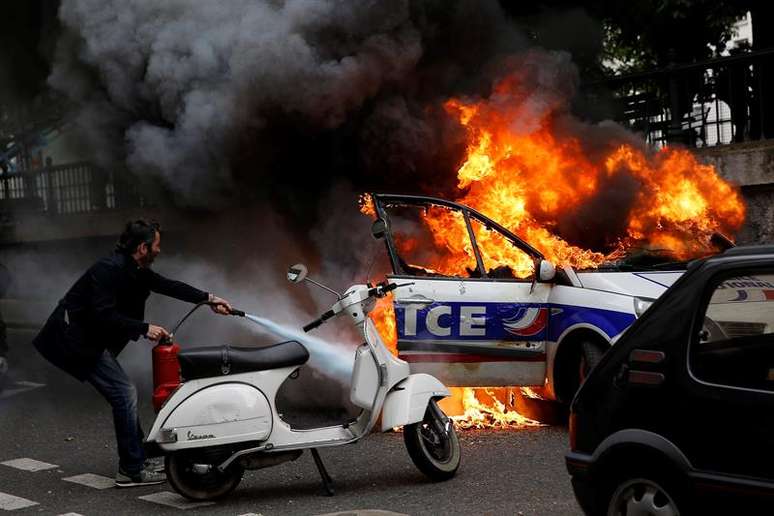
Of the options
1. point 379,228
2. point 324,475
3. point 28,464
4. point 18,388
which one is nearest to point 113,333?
point 28,464

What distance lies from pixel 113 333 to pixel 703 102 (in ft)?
26.2

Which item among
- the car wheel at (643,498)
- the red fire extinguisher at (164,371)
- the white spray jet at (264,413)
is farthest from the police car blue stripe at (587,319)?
the car wheel at (643,498)

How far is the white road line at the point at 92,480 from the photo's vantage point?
6.98 m

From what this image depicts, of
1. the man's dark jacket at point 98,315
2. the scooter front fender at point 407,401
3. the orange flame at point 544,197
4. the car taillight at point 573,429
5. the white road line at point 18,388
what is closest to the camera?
the car taillight at point 573,429

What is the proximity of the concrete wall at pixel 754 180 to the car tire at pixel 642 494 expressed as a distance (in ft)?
23.9

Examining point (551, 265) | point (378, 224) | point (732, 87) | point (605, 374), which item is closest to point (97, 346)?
point (378, 224)

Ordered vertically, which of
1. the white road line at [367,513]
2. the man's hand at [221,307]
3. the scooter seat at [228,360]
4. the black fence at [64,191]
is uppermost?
the black fence at [64,191]

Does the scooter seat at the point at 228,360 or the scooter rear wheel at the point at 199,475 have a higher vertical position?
the scooter seat at the point at 228,360

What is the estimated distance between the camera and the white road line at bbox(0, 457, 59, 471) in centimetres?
757

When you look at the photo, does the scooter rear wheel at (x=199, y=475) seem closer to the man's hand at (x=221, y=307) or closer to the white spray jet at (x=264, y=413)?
the white spray jet at (x=264, y=413)

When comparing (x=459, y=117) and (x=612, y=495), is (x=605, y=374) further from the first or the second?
(x=459, y=117)

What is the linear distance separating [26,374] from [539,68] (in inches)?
262

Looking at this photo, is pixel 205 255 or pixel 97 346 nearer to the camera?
pixel 97 346

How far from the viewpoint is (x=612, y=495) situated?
14.5ft
